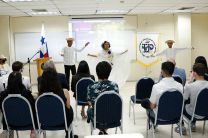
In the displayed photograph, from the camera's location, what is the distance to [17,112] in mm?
3279

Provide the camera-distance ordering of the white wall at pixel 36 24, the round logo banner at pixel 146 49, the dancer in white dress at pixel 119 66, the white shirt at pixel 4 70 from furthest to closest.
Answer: the round logo banner at pixel 146 49, the white wall at pixel 36 24, the dancer in white dress at pixel 119 66, the white shirt at pixel 4 70

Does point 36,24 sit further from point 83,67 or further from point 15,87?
point 15,87

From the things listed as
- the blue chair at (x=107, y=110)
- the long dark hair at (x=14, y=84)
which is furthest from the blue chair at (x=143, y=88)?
the long dark hair at (x=14, y=84)

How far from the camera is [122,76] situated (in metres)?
7.99

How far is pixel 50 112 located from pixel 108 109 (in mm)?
733

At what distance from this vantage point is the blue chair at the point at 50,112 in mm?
3193

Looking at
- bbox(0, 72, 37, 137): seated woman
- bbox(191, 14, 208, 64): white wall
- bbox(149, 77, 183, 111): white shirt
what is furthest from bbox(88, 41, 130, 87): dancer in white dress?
bbox(0, 72, 37, 137): seated woman

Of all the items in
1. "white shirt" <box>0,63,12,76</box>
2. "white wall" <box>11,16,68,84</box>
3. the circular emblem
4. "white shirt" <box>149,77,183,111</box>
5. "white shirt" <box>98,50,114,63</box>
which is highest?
"white wall" <box>11,16,68,84</box>

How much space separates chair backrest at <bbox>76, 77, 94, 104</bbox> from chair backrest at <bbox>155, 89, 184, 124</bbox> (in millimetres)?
1521

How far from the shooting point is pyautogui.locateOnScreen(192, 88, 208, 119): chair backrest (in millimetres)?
3523

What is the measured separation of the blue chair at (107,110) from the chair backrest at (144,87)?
1323 mm

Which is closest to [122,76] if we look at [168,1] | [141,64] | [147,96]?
[141,64]

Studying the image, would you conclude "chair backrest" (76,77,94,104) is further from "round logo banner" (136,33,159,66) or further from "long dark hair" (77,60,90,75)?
"round logo banner" (136,33,159,66)

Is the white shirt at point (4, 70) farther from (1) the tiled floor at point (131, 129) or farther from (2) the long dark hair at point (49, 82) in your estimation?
(2) the long dark hair at point (49, 82)
